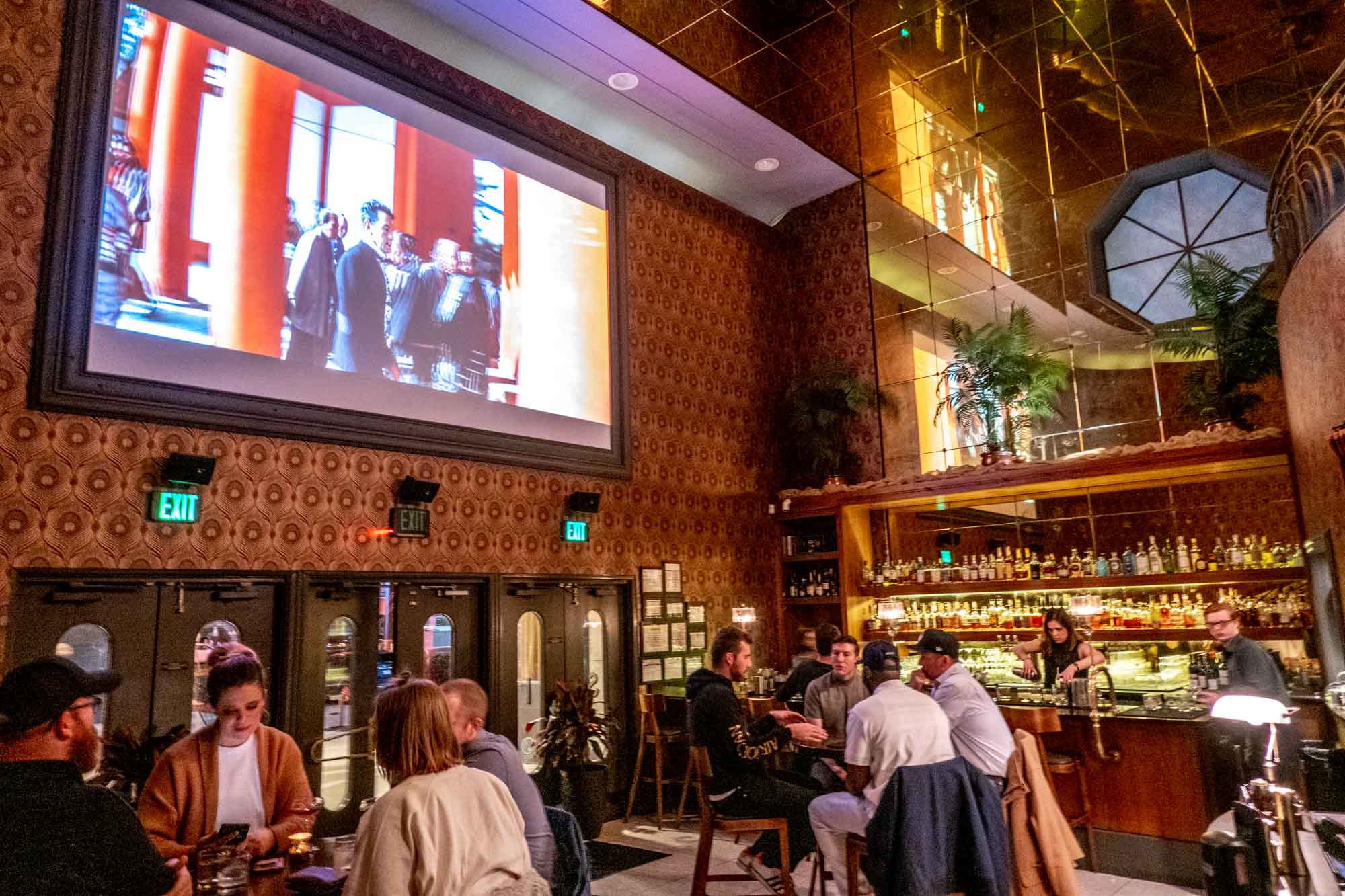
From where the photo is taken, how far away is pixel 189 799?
9.78 feet

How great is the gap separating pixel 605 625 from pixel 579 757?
1.90 metres

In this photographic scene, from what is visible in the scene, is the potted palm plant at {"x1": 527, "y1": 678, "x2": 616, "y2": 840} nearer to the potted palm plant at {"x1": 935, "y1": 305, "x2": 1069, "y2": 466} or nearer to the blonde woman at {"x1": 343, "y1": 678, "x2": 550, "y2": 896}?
the blonde woman at {"x1": 343, "y1": 678, "x2": 550, "y2": 896}

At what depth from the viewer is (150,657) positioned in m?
5.32

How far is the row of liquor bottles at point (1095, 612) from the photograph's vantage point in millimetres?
7082

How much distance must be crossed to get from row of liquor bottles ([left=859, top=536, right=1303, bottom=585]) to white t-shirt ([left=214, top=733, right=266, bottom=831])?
7.32 metres

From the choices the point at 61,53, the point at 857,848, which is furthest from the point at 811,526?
the point at 61,53

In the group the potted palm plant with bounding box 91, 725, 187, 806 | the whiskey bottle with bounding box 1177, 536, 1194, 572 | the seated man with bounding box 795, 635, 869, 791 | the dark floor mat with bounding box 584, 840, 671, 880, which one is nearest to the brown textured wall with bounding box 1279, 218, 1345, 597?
the whiskey bottle with bounding box 1177, 536, 1194, 572

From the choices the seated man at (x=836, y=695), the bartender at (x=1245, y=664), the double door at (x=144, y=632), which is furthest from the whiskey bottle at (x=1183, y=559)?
the double door at (x=144, y=632)

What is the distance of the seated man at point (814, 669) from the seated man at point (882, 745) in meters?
1.77

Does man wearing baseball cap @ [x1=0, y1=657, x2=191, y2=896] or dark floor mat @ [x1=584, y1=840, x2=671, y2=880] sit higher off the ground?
man wearing baseball cap @ [x1=0, y1=657, x2=191, y2=896]

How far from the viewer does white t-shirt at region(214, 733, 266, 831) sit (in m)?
3.07

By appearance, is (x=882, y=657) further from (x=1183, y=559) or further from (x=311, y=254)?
(x=311, y=254)

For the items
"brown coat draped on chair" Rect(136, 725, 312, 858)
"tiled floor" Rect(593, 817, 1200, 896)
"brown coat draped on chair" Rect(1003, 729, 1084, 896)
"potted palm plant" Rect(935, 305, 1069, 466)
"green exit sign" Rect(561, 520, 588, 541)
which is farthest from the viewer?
"potted palm plant" Rect(935, 305, 1069, 466)

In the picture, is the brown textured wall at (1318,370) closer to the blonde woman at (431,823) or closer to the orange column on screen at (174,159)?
the blonde woman at (431,823)
